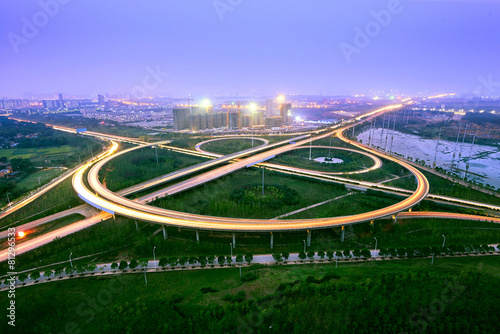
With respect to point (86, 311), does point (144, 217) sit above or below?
above

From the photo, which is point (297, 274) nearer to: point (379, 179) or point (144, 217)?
point (144, 217)

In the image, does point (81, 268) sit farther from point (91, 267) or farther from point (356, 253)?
point (356, 253)

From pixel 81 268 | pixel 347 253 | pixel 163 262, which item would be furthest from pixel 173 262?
pixel 347 253

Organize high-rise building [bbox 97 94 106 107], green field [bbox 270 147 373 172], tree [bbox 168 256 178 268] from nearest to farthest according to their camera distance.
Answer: tree [bbox 168 256 178 268], green field [bbox 270 147 373 172], high-rise building [bbox 97 94 106 107]

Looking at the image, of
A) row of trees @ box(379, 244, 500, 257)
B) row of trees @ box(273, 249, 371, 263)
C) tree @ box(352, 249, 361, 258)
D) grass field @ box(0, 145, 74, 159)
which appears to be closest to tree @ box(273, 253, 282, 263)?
row of trees @ box(273, 249, 371, 263)

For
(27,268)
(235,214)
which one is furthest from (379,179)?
(27,268)

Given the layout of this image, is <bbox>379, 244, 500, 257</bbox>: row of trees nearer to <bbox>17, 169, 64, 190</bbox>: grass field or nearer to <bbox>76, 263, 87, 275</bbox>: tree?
<bbox>76, 263, 87, 275</bbox>: tree
